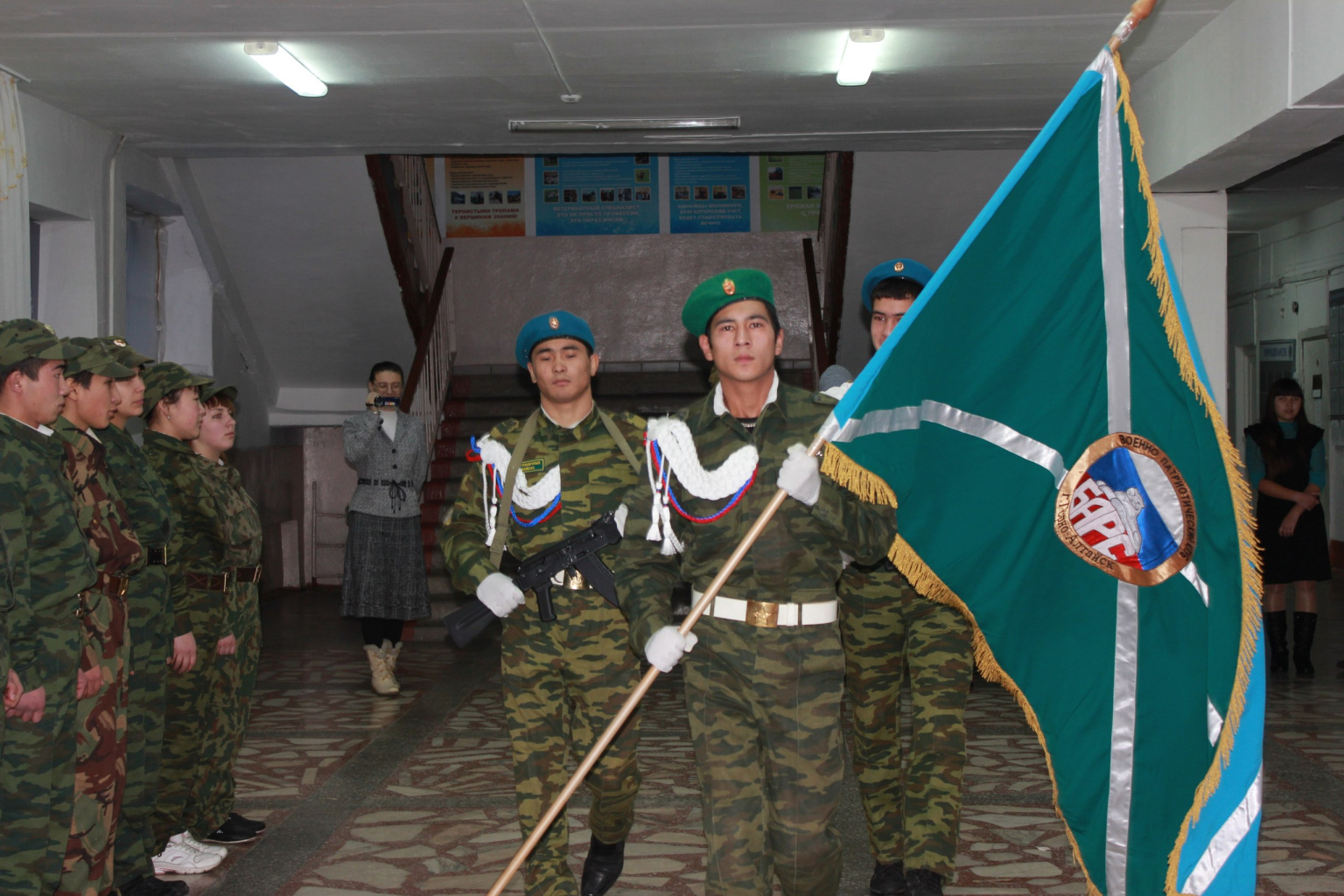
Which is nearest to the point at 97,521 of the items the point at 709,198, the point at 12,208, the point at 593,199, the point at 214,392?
the point at 214,392

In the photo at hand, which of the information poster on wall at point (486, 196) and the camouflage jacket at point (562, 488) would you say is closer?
the camouflage jacket at point (562, 488)

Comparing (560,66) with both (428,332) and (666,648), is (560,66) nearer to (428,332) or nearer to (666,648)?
(666,648)

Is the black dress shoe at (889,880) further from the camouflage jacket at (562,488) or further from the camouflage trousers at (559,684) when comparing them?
the camouflage jacket at (562,488)

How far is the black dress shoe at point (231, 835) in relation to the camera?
4.03m

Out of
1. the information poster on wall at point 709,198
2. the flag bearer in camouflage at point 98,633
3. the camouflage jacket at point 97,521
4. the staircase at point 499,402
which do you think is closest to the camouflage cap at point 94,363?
the flag bearer in camouflage at point 98,633

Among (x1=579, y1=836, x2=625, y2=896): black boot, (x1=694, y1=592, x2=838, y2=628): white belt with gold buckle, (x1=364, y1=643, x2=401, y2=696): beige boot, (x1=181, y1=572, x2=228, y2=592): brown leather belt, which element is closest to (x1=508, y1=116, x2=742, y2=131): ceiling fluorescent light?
(x1=364, y1=643, x2=401, y2=696): beige boot

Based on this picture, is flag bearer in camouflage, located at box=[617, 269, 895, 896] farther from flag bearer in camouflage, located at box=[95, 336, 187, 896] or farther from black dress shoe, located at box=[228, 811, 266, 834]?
black dress shoe, located at box=[228, 811, 266, 834]

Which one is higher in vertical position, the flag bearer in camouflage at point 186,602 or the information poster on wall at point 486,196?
the information poster on wall at point 486,196

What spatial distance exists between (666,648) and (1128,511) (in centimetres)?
116

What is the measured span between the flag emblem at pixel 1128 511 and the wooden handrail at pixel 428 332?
20.9ft

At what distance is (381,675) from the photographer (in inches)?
252

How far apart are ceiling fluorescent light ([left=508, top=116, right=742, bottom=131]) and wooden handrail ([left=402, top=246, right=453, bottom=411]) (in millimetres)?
2594

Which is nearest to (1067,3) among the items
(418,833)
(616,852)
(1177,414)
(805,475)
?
(1177,414)

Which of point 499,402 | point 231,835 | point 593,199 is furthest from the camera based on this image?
point 593,199
